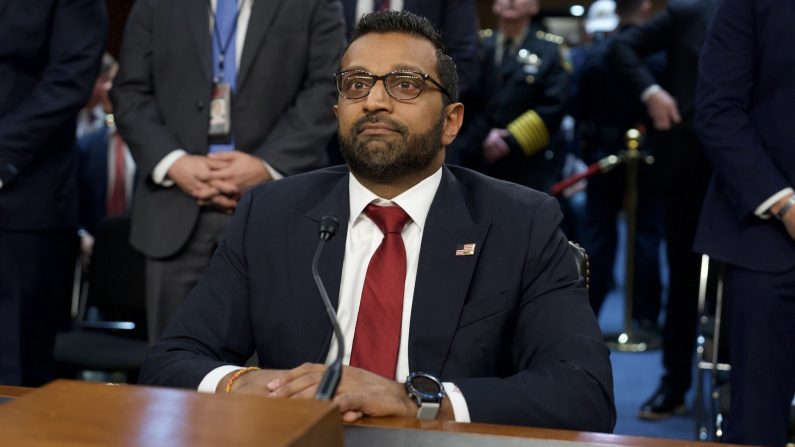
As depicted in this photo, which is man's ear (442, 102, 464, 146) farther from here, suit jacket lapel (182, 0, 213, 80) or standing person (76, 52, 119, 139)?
standing person (76, 52, 119, 139)

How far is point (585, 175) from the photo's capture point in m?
6.85

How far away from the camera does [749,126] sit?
11.1 ft

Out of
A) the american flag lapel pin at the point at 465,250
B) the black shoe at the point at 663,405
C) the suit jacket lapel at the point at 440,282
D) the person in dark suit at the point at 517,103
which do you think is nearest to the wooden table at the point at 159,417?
the suit jacket lapel at the point at 440,282

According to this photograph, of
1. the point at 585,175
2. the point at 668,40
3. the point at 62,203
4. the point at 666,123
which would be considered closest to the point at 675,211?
the point at 666,123

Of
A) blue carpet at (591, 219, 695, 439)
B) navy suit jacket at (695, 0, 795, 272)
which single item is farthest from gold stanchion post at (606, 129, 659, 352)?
navy suit jacket at (695, 0, 795, 272)

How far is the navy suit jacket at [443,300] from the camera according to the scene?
7.72ft

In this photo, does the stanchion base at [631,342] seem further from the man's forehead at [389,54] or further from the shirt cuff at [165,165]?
the man's forehead at [389,54]

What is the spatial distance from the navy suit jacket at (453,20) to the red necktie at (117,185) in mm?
2025

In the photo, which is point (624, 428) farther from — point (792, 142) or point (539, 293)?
point (539, 293)

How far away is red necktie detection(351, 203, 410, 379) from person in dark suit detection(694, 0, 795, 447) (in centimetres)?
130

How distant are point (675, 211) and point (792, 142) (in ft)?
5.93

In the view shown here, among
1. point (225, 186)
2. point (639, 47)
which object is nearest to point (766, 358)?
point (225, 186)

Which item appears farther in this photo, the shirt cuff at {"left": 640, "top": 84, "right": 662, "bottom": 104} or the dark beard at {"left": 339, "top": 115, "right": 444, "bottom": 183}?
the shirt cuff at {"left": 640, "top": 84, "right": 662, "bottom": 104}

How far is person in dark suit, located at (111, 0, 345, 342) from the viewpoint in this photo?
150 inches
